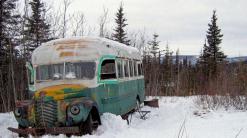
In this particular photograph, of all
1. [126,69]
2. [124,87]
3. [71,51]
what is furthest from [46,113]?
[126,69]

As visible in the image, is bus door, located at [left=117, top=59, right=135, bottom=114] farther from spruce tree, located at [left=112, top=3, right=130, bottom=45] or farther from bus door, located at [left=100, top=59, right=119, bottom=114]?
spruce tree, located at [left=112, top=3, right=130, bottom=45]

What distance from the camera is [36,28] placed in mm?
25969

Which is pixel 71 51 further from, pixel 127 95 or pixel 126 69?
pixel 127 95

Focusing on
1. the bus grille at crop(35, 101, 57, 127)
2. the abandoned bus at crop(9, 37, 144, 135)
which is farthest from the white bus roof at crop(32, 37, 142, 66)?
the bus grille at crop(35, 101, 57, 127)

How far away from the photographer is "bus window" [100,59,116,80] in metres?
10.4

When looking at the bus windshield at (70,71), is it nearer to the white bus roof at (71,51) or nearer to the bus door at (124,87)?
the white bus roof at (71,51)

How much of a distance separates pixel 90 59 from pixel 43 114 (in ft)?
6.62

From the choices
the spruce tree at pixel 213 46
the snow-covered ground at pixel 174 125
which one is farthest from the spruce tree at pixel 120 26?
the snow-covered ground at pixel 174 125

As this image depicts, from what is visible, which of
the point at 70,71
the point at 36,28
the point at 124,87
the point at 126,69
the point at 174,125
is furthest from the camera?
the point at 36,28

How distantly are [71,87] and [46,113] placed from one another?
0.94 metres

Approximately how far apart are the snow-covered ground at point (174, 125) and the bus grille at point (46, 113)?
0.76 meters

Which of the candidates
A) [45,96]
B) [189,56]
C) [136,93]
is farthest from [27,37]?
[189,56]

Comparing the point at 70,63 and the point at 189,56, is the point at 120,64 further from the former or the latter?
the point at 189,56

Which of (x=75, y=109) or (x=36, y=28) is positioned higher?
(x=36, y=28)
